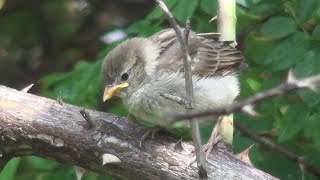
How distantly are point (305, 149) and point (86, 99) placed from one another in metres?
1.34

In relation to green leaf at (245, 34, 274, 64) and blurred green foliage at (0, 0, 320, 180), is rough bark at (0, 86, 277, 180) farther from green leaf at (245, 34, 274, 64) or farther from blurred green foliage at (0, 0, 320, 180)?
green leaf at (245, 34, 274, 64)

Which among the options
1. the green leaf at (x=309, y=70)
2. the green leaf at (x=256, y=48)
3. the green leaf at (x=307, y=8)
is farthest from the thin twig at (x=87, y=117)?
the green leaf at (x=256, y=48)

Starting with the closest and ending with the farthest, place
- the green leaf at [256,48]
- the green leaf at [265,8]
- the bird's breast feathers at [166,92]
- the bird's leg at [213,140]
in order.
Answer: the bird's leg at [213,140] < the bird's breast feathers at [166,92] < the green leaf at [265,8] < the green leaf at [256,48]

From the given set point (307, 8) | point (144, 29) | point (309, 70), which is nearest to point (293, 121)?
point (309, 70)

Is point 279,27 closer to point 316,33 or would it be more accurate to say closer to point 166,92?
point 316,33

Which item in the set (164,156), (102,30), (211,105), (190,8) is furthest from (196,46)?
(102,30)

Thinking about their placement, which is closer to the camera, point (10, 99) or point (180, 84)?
point (10, 99)

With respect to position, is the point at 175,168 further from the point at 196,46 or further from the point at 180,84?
the point at 196,46

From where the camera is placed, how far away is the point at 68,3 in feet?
20.0

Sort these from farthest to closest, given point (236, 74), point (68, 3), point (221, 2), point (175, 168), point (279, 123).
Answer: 1. point (68, 3)
2. point (236, 74)
3. point (279, 123)
4. point (221, 2)
5. point (175, 168)

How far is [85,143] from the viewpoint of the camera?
314 centimetres

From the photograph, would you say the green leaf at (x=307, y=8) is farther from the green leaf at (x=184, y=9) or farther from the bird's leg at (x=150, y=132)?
the bird's leg at (x=150, y=132)

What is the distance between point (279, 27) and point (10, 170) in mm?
1639

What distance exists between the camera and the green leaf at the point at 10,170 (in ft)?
11.7
